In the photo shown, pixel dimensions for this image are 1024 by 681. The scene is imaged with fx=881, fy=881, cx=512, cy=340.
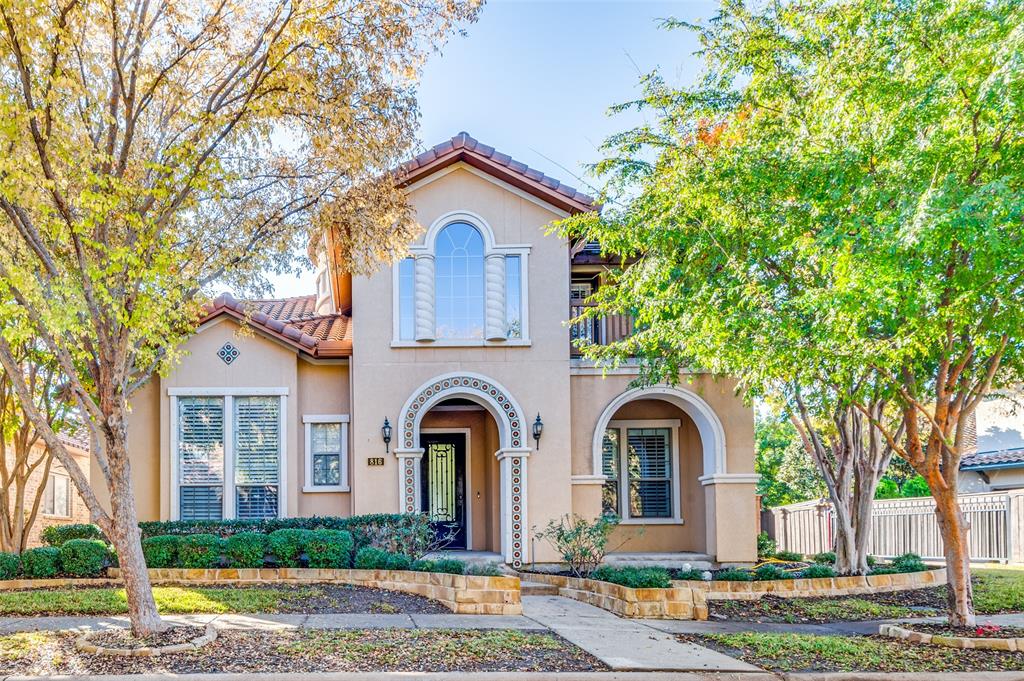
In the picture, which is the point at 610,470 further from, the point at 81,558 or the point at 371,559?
the point at 81,558

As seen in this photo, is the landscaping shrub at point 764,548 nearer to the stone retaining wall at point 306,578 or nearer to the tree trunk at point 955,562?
the tree trunk at point 955,562

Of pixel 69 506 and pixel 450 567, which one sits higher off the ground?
pixel 450 567

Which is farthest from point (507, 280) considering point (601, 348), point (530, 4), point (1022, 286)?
point (1022, 286)

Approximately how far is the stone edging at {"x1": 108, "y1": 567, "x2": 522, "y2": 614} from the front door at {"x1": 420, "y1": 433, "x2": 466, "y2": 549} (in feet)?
15.2

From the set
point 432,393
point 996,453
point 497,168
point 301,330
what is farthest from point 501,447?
point 996,453

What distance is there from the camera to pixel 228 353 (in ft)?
52.2

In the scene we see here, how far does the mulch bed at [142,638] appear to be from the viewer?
334 inches

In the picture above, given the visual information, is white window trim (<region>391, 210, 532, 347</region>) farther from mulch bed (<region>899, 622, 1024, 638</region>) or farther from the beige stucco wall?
mulch bed (<region>899, 622, 1024, 638</region>)

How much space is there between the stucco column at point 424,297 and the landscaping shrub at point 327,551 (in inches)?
154

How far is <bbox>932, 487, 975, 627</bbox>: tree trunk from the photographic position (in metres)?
9.98

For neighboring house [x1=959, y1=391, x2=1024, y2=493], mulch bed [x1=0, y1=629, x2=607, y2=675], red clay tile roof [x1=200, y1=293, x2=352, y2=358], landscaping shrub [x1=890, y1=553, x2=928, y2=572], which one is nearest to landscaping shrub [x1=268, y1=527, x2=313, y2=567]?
red clay tile roof [x1=200, y1=293, x2=352, y2=358]

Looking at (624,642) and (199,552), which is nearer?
(624,642)

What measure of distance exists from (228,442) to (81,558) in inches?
129

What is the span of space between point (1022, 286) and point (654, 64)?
5902mm
